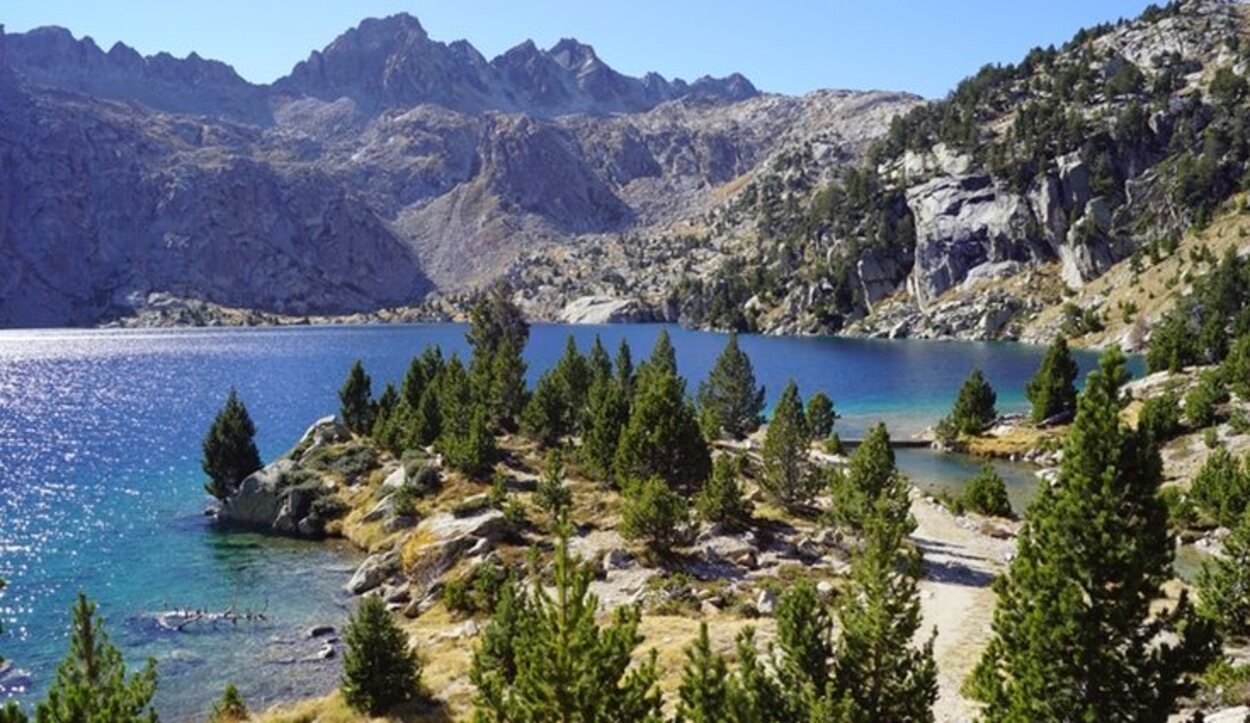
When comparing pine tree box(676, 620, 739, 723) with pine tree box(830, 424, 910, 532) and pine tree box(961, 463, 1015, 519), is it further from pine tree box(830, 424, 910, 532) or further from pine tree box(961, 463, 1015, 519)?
pine tree box(961, 463, 1015, 519)

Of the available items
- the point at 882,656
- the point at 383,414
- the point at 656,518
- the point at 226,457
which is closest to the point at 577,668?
the point at 882,656

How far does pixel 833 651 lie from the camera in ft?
68.9

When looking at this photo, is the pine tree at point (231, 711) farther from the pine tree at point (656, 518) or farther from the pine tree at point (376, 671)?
the pine tree at point (656, 518)

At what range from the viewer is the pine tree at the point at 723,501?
4778cm

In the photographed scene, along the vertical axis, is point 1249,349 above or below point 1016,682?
above

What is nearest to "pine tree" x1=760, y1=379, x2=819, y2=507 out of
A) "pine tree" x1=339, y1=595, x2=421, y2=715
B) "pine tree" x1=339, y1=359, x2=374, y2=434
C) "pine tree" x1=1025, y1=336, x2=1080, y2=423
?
"pine tree" x1=339, y1=595, x2=421, y2=715

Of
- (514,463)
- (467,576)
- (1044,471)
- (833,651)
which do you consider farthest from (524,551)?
(1044,471)

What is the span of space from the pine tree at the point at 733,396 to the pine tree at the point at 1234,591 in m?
57.2

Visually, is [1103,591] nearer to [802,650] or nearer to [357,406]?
[802,650]

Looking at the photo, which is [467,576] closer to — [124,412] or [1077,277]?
[124,412]

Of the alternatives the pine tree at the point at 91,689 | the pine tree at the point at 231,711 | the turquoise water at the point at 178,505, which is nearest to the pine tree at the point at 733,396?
the turquoise water at the point at 178,505

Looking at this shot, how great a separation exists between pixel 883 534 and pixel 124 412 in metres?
119

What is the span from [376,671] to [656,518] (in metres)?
17.7

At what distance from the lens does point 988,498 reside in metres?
57.1
